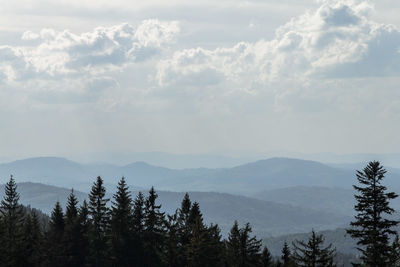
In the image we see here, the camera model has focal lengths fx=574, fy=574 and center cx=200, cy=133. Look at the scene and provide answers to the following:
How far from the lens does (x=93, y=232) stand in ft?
233

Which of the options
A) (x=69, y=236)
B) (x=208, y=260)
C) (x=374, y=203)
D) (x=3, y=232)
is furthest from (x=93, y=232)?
(x=374, y=203)

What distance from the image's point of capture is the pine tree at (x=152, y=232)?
71562mm

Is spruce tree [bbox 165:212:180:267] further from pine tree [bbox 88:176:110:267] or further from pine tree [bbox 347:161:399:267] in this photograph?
pine tree [bbox 347:161:399:267]

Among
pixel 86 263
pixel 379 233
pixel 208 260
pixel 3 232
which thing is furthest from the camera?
pixel 86 263

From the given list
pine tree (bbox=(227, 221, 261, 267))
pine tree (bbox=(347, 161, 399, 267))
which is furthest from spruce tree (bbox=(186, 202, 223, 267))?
pine tree (bbox=(347, 161, 399, 267))

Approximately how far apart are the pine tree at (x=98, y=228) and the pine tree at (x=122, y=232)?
3.58ft

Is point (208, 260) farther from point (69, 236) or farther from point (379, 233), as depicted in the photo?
point (379, 233)

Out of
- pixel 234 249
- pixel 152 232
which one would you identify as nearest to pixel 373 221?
pixel 234 249

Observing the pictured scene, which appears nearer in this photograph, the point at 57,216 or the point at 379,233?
the point at 379,233

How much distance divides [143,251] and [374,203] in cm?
3823

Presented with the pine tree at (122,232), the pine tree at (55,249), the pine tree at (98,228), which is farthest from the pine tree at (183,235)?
the pine tree at (55,249)

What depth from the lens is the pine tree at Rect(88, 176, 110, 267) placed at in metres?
70.6

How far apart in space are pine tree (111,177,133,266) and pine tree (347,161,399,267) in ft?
118

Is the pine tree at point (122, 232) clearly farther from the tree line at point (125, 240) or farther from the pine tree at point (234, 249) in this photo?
the pine tree at point (234, 249)
